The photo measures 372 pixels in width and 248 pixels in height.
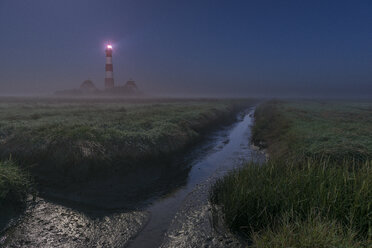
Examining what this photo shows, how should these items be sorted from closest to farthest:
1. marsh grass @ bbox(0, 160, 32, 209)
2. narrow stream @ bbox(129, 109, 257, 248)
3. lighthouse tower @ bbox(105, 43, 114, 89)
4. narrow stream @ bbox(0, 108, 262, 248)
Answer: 1. narrow stream @ bbox(0, 108, 262, 248)
2. narrow stream @ bbox(129, 109, 257, 248)
3. marsh grass @ bbox(0, 160, 32, 209)
4. lighthouse tower @ bbox(105, 43, 114, 89)

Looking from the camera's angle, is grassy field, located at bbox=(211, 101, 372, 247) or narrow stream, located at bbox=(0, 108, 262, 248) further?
narrow stream, located at bbox=(0, 108, 262, 248)

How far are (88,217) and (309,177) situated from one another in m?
8.55

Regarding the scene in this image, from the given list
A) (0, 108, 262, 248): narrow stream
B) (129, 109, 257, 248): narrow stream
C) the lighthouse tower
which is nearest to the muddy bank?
(0, 108, 262, 248): narrow stream

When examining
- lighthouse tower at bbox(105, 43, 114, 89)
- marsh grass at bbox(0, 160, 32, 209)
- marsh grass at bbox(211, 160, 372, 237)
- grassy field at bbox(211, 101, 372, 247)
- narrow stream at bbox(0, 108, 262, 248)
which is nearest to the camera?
grassy field at bbox(211, 101, 372, 247)

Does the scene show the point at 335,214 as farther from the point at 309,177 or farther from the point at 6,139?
the point at 6,139

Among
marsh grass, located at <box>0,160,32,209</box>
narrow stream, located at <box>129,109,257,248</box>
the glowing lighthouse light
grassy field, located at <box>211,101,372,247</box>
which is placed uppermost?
the glowing lighthouse light

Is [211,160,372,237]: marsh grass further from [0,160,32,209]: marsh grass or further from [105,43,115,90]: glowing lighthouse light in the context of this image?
[105,43,115,90]: glowing lighthouse light

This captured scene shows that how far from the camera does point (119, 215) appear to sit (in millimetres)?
8477

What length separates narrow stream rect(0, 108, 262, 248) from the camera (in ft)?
22.5

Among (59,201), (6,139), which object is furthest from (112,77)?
(59,201)

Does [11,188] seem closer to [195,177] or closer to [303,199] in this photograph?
[195,177]

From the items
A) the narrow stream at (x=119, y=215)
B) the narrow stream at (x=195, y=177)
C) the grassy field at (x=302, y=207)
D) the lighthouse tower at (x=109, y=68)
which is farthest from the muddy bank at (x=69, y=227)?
the lighthouse tower at (x=109, y=68)

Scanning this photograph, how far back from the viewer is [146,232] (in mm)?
7551

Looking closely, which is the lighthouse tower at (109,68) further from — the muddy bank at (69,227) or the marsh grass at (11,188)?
the muddy bank at (69,227)
